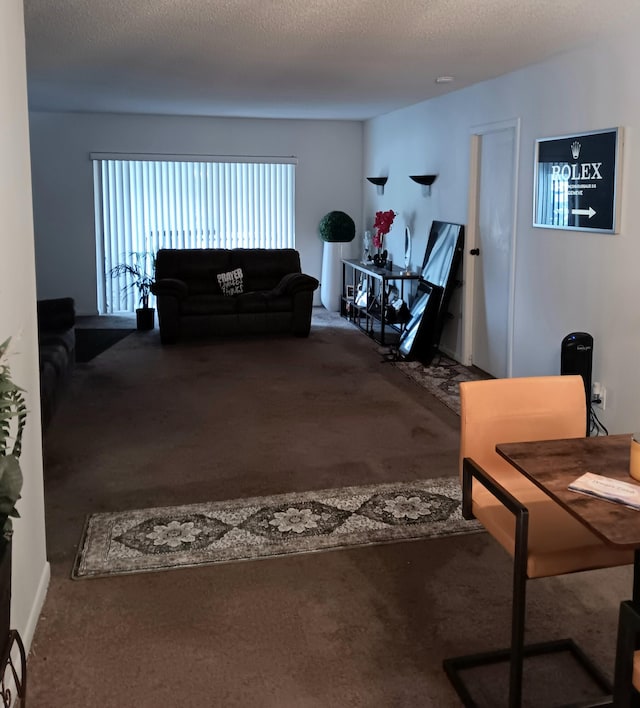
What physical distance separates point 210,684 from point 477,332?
454 centimetres

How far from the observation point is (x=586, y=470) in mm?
1993

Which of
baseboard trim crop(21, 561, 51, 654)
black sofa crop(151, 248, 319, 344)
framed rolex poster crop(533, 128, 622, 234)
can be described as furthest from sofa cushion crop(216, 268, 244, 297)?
baseboard trim crop(21, 561, 51, 654)

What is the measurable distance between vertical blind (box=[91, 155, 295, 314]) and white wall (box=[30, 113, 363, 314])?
5.6 inches

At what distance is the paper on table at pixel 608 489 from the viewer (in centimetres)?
178

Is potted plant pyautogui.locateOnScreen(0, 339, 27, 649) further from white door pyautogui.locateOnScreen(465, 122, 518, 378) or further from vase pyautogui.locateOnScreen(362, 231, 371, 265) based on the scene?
vase pyautogui.locateOnScreen(362, 231, 371, 265)

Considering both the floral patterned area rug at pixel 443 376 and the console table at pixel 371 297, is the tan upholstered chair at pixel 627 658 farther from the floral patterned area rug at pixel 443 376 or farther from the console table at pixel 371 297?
the console table at pixel 371 297

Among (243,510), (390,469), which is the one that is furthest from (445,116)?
(243,510)

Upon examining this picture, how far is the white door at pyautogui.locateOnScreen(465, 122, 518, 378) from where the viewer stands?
220 inches

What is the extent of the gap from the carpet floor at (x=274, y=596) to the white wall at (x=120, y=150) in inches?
172

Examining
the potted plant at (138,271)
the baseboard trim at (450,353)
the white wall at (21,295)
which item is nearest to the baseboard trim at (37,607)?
the white wall at (21,295)

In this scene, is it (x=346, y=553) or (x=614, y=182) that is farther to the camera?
(x=614, y=182)

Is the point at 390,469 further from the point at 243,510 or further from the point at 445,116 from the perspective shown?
the point at 445,116

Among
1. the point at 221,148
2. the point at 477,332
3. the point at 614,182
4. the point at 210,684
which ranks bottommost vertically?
the point at 210,684

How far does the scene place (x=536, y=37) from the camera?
427 centimetres
